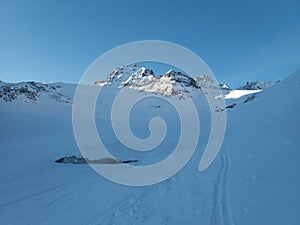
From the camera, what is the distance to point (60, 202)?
715 centimetres

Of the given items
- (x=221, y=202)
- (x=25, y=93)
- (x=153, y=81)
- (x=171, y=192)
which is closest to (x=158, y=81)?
(x=153, y=81)

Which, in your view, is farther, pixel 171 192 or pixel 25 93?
pixel 25 93

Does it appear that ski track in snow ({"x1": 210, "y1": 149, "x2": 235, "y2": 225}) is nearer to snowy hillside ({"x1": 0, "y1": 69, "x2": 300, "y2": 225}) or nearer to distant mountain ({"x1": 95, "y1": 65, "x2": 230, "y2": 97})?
snowy hillside ({"x1": 0, "y1": 69, "x2": 300, "y2": 225})

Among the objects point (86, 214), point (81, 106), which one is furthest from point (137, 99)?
point (86, 214)

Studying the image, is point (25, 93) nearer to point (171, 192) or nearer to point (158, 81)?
point (171, 192)

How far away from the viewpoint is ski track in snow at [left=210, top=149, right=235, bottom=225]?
4787 mm

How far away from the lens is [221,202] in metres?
5.64

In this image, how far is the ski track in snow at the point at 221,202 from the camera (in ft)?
15.7

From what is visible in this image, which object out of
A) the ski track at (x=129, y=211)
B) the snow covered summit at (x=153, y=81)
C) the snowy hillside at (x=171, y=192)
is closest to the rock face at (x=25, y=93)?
the snowy hillside at (x=171, y=192)

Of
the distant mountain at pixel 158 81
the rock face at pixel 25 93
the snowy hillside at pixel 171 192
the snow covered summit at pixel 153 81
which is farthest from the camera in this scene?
the distant mountain at pixel 158 81

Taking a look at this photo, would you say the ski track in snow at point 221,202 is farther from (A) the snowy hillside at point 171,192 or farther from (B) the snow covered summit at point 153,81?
(B) the snow covered summit at point 153,81

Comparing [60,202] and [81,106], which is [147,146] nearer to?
[60,202]

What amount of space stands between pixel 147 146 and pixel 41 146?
9.04m

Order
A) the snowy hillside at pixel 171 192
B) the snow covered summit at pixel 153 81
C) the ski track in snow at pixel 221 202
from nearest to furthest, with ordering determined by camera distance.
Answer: the ski track in snow at pixel 221 202, the snowy hillside at pixel 171 192, the snow covered summit at pixel 153 81
